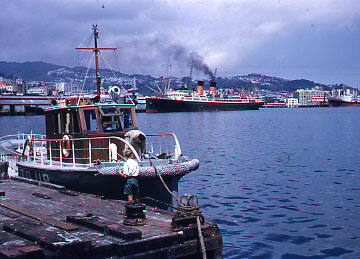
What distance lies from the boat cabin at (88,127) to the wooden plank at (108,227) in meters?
5.61

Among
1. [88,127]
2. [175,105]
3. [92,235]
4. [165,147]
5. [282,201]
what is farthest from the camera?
[175,105]

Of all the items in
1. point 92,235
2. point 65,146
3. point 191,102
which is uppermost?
point 191,102

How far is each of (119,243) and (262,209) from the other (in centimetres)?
1077

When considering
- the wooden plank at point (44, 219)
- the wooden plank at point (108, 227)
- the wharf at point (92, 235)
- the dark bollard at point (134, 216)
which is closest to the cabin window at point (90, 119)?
the wharf at point (92, 235)

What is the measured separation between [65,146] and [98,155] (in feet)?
5.46

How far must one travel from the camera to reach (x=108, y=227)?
26.6 ft

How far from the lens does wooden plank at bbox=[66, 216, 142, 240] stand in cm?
768

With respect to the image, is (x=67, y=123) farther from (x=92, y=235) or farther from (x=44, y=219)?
(x=92, y=235)

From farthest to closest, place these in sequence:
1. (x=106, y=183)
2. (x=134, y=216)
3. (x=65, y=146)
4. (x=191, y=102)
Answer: (x=191, y=102), (x=65, y=146), (x=106, y=183), (x=134, y=216)

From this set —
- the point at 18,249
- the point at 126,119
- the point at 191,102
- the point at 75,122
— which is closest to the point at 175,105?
the point at 191,102

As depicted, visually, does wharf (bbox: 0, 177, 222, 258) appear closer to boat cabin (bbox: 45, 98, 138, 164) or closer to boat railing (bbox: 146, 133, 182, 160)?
boat cabin (bbox: 45, 98, 138, 164)

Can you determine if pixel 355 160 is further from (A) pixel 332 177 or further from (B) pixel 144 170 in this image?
(B) pixel 144 170

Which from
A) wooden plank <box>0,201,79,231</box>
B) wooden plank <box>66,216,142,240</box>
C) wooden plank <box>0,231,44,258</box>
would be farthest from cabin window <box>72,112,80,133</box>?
wooden plank <box>0,231,44,258</box>

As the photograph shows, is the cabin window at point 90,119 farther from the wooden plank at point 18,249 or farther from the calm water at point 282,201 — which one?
the wooden plank at point 18,249
